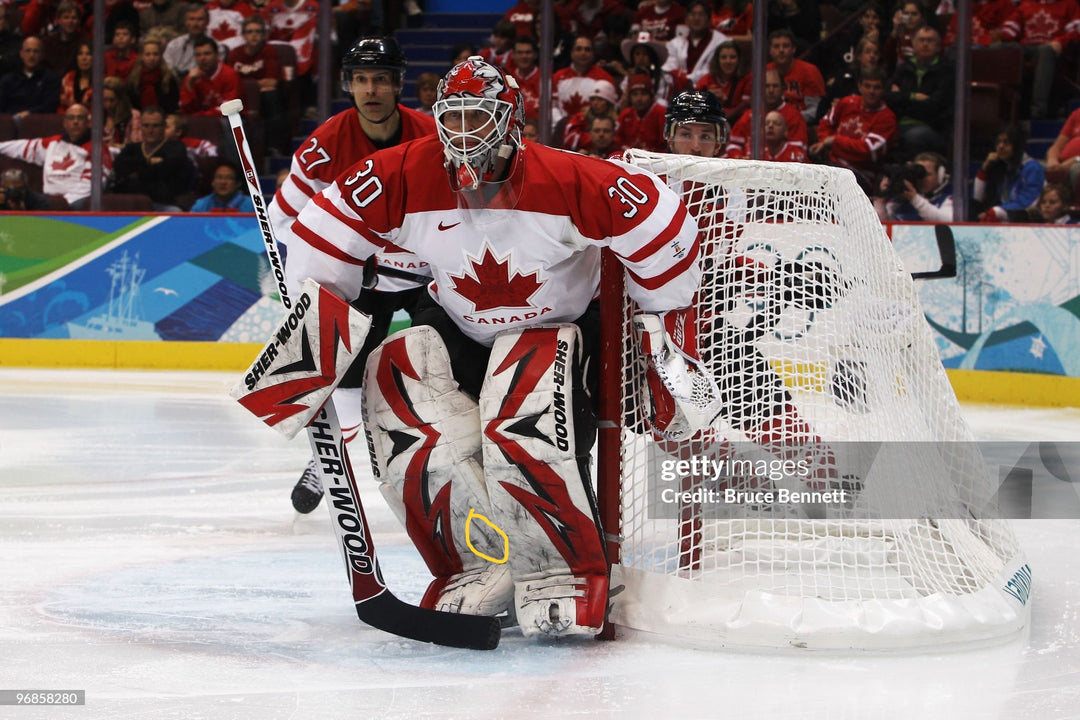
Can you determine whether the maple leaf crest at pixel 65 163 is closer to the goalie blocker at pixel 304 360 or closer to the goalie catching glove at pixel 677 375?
the goalie blocker at pixel 304 360

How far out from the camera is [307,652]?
234 centimetres

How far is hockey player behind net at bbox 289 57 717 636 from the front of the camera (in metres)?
2.37

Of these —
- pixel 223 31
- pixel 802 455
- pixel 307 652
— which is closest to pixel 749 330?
pixel 802 455

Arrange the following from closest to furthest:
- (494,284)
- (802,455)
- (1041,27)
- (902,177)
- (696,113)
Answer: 1. (494,284)
2. (802,455)
3. (696,113)
4. (902,177)
5. (1041,27)

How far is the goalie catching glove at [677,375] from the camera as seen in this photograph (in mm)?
2398

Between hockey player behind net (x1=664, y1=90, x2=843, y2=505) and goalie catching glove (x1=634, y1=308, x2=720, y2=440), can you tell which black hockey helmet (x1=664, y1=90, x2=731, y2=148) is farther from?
goalie catching glove (x1=634, y1=308, x2=720, y2=440)

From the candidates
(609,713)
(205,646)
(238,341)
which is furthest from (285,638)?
(238,341)

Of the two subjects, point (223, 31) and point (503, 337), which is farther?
point (223, 31)

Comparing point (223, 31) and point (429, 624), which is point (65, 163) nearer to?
point (223, 31)

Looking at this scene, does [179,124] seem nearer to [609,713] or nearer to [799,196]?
[799,196]

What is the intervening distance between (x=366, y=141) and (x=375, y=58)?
20 centimetres

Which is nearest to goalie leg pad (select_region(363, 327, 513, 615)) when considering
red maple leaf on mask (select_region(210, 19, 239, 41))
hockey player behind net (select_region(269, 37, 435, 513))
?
hockey player behind net (select_region(269, 37, 435, 513))

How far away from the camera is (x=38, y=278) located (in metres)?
6.78

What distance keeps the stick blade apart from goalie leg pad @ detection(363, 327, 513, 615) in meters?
0.07
